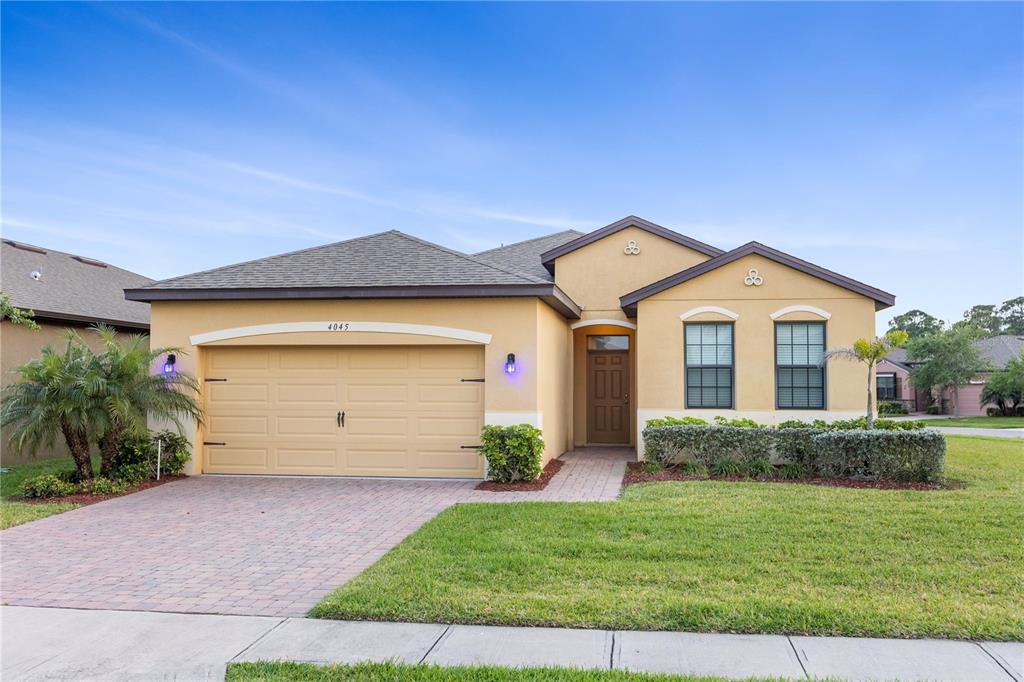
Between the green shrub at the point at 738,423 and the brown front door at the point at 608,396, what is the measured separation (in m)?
3.70

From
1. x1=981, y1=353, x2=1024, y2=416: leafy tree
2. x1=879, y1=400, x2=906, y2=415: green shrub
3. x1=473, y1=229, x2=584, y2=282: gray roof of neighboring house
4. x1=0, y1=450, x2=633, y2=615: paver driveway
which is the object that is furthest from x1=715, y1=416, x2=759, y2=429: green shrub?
x1=879, y1=400, x2=906, y2=415: green shrub

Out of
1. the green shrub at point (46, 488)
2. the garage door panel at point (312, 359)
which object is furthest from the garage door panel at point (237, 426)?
the green shrub at point (46, 488)

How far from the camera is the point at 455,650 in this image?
4.42 m

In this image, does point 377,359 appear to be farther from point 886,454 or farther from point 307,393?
point 886,454

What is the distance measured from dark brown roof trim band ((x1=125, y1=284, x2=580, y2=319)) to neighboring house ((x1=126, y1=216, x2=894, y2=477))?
0.09ft

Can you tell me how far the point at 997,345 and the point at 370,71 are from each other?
139ft

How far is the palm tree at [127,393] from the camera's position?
10.4 metres

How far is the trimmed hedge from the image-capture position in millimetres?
10609

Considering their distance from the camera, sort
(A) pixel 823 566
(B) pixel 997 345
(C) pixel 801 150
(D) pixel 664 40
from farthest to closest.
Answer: (B) pixel 997 345
(C) pixel 801 150
(D) pixel 664 40
(A) pixel 823 566

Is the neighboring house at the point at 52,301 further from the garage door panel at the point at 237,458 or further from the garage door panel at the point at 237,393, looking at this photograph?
the garage door panel at the point at 237,393

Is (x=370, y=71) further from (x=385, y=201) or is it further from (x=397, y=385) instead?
(x=397, y=385)

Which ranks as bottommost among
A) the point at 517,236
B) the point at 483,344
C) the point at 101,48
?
the point at 483,344

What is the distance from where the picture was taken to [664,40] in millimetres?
13922

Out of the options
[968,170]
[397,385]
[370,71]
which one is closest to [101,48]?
[370,71]
